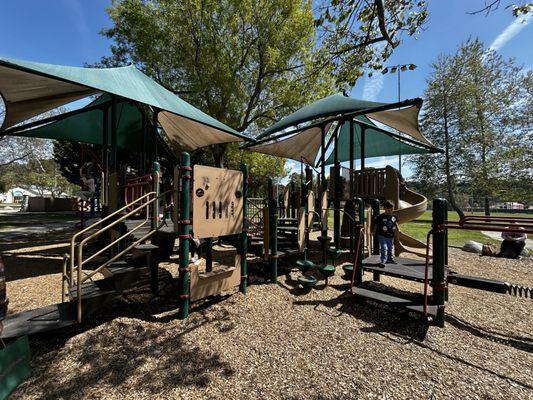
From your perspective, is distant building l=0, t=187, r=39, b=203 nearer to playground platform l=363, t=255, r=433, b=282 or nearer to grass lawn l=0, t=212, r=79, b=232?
grass lawn l=0, t=212, r=79, b=232

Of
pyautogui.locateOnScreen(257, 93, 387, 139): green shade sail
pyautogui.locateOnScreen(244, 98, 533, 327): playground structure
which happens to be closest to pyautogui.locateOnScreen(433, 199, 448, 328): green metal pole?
pyautogui.locateOnScreen(244, 98, 533, 327): playground structure

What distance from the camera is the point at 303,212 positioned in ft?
21.6

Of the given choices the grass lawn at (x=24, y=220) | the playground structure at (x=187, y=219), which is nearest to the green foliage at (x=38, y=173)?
the grass lawn at (x=24, y=220)

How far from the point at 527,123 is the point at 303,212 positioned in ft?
89.0

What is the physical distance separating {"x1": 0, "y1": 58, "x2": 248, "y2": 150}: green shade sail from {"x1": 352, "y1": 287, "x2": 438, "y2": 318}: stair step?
224 inches

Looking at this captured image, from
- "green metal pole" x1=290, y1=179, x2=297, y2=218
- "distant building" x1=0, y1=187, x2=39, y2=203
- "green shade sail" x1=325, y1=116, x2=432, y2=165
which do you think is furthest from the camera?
"distant building" x1=0, y1=187, x2=39, y2=203

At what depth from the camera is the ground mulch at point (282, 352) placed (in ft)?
9.00

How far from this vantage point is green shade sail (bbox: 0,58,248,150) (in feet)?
16.1

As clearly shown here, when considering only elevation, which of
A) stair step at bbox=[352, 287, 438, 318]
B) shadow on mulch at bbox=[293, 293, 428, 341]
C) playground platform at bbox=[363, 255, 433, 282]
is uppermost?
playground platform at bbox=[363, 255, 433, 282]

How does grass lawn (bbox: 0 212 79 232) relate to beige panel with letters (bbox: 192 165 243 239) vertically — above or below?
below

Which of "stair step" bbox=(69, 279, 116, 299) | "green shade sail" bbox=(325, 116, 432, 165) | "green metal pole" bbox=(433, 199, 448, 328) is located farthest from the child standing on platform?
"green shade sail" bbox=(325, 116, 432, 165)

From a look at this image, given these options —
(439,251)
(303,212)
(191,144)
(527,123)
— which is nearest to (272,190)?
(303,212)

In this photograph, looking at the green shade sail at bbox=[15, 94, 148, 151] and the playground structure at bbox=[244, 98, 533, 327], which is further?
the green shade sail at bbox=[15, 94, 148, 151]

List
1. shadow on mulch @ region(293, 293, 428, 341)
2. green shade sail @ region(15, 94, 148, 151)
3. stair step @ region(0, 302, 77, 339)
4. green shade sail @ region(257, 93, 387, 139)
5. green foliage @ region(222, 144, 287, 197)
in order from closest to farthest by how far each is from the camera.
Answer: stair step @ region(0, 302, 77, 339), shadow on mulch @ region(293, 293, 428, 341), green shade sail @ region(257, 93, 387, 139), green shade sail @ region(15, 94, 148, 151), green foliage @ region(222, 144, 287, 197)
